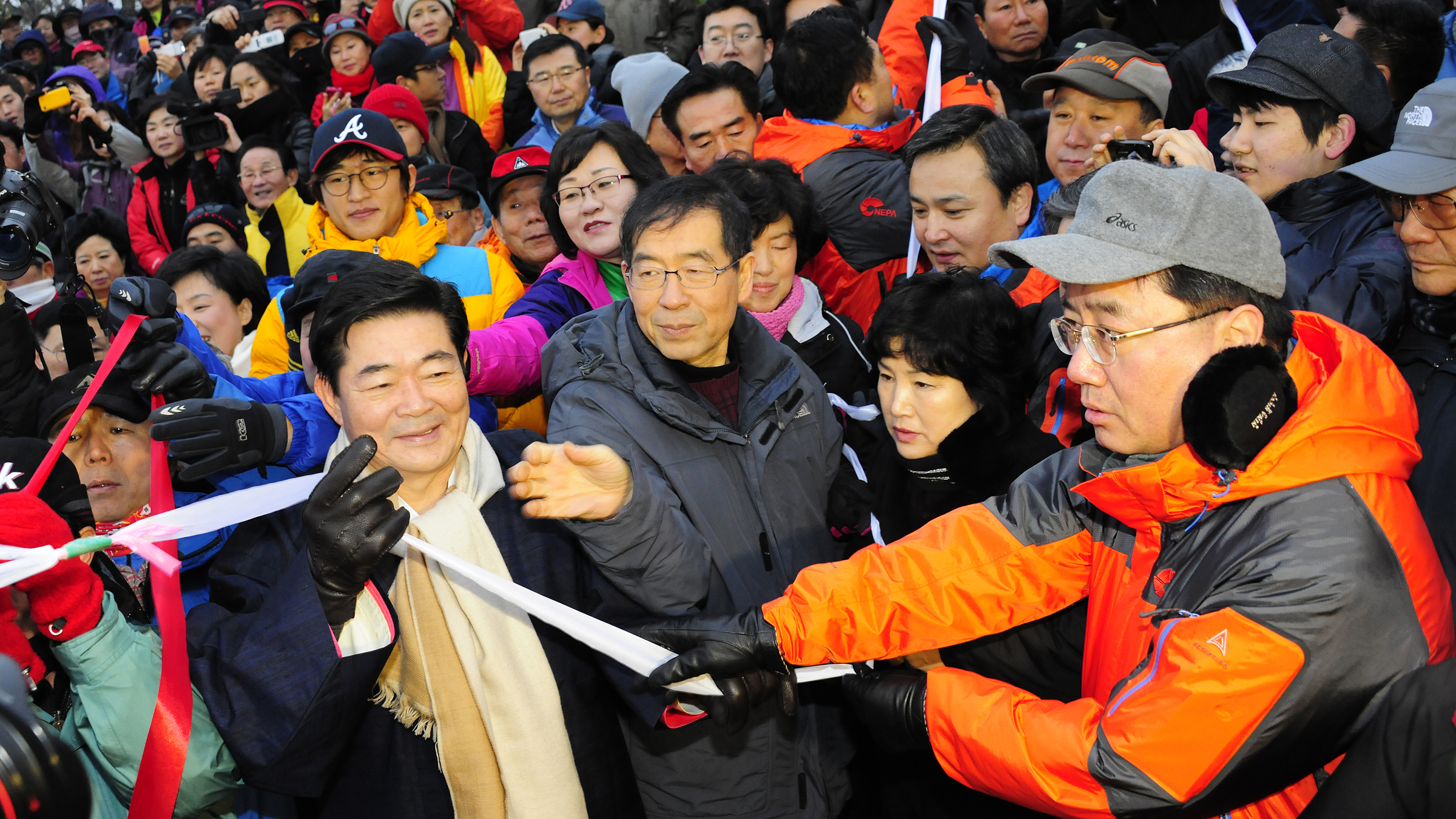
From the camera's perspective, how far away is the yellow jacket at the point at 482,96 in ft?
23.0

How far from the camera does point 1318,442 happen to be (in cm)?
178

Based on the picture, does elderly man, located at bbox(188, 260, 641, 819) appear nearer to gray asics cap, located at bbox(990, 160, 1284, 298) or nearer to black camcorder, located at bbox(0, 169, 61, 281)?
black camcorder, located at bbox(0, 169, 61, 281)

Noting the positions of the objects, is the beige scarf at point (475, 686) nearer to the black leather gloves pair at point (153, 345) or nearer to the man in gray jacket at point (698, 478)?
the man in gray jacket at point (698, 478)

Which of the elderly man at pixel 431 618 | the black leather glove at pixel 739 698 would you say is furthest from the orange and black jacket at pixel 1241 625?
the elderly man at pixel 431 618

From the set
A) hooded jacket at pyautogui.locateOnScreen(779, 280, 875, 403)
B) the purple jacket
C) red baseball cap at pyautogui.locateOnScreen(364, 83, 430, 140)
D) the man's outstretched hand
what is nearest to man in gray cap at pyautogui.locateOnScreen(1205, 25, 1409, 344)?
hooded jacket at pyautogui.locateOnScreen(779, 280, 875, 403)

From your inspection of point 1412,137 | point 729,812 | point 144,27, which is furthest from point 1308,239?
point 144,27

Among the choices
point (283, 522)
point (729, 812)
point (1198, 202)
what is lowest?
point (729, 812)

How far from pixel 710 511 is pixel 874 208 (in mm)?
1868

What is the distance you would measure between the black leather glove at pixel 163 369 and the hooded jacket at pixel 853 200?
222 centimetres

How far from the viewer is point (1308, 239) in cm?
321

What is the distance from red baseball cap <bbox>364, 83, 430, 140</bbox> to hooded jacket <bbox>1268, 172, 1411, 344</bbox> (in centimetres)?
429

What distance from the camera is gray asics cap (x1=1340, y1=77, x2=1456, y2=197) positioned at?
2652 millimetres

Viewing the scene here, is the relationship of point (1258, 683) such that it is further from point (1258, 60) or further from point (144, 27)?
point (144, 27)

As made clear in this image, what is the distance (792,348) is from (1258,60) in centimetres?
175
